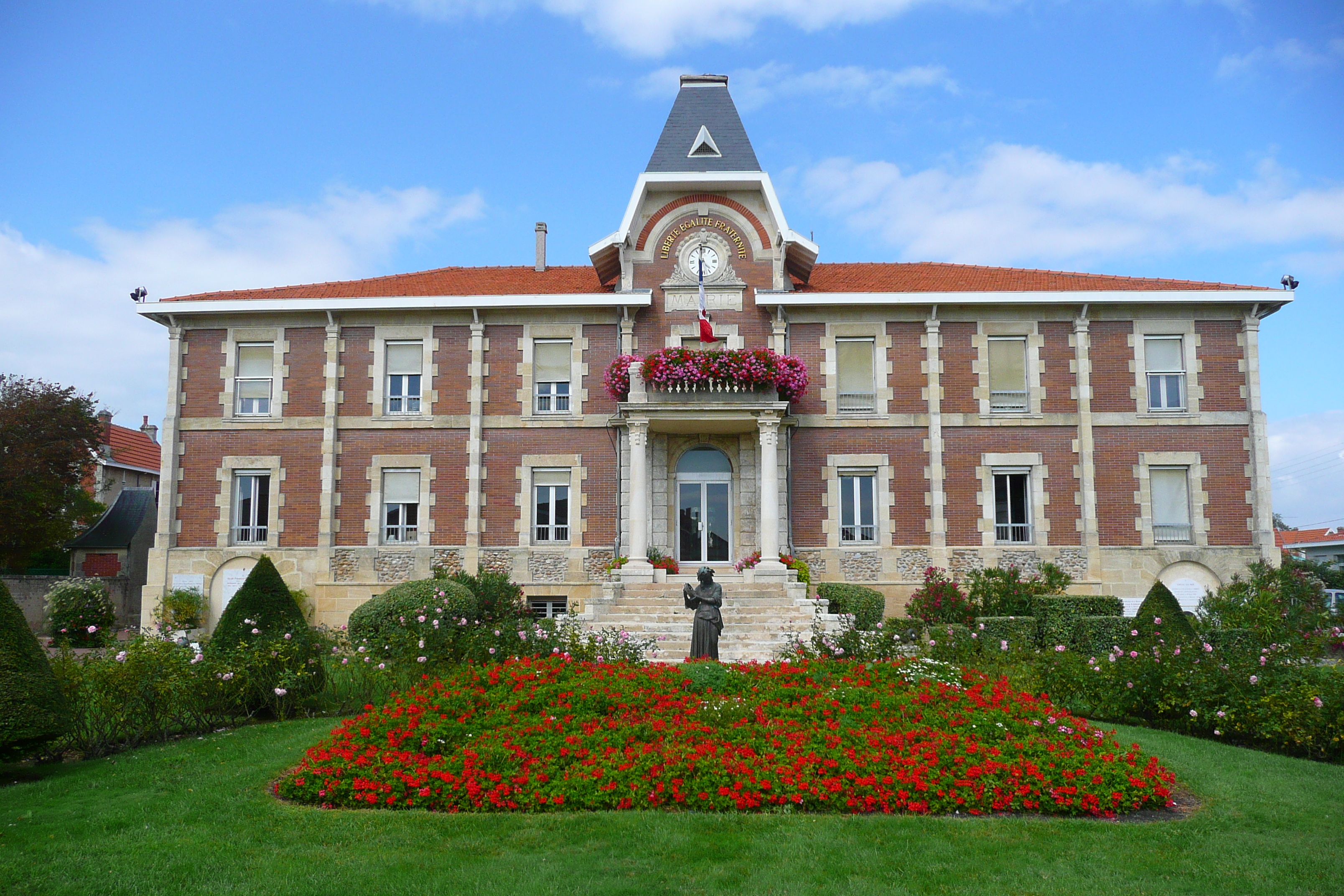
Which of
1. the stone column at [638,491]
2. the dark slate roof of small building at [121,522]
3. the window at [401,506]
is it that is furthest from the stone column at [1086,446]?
the dark slate roof of small building at [121,522]

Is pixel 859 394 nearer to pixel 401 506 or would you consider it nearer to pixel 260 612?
pixel 401 506

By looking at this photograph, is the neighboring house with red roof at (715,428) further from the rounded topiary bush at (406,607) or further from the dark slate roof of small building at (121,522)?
the dark slate roof of small building at (121,522)

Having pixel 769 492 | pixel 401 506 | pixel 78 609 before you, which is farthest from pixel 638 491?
pixel 78 609

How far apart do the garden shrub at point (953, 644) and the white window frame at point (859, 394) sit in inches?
283

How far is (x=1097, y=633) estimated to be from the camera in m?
16.8

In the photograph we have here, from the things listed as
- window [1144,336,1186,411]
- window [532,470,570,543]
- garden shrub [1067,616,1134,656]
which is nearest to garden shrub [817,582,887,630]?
garden shrub [1067,616,1134,656]

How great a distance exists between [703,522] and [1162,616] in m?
9.19

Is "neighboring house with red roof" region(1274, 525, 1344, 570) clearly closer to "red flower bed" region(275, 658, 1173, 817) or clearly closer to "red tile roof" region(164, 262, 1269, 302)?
"red tile roof" region(164, 262, 1269, 302)

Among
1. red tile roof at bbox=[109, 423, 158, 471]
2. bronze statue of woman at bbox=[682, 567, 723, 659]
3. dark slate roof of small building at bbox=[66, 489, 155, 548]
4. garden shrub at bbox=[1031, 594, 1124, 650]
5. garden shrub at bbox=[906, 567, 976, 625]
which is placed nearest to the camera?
bronze statue of woman at bbox=[682, 567, 723, 659]

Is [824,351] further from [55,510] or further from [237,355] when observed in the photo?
[55,510]

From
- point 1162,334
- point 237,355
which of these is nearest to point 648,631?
point 237,355

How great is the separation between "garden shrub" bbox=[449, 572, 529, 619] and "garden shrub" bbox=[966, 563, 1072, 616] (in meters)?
9.08

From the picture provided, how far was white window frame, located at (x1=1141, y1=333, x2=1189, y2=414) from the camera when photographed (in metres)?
20.9

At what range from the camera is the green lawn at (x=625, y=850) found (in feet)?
19.7
